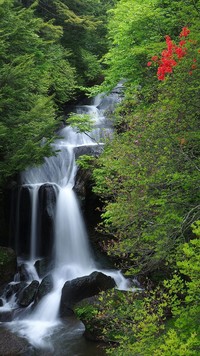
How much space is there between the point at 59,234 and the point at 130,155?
27.1ft

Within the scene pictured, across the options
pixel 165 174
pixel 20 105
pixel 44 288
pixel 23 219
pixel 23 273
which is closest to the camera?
pixel 165 174

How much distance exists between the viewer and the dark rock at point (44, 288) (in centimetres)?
1186

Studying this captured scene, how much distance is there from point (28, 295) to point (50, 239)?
3517 millimetres

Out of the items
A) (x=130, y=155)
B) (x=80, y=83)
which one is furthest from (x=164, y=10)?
(x=80, y=83)

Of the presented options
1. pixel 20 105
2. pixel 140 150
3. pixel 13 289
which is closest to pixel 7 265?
pixel 13 289

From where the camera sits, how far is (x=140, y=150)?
24.0 ft

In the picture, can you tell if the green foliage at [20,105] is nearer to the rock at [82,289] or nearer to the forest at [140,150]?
the forest at [140,150]

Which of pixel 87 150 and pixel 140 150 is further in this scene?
pixel 87 150

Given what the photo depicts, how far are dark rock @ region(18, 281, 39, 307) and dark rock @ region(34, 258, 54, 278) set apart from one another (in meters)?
1.17

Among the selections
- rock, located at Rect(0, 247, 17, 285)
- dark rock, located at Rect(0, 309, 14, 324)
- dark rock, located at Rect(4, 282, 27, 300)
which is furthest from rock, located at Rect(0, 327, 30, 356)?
rock, located at Rect(0, 247, 17, 285)

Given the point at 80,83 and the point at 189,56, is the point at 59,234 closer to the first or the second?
the point at 189,56

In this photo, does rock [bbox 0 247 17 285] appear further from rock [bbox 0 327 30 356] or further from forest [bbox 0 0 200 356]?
rock [bbox 0 327 30 356]

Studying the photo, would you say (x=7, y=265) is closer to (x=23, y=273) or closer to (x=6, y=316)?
Result: (x=23, y=273)

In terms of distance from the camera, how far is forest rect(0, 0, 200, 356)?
19.4 ft
